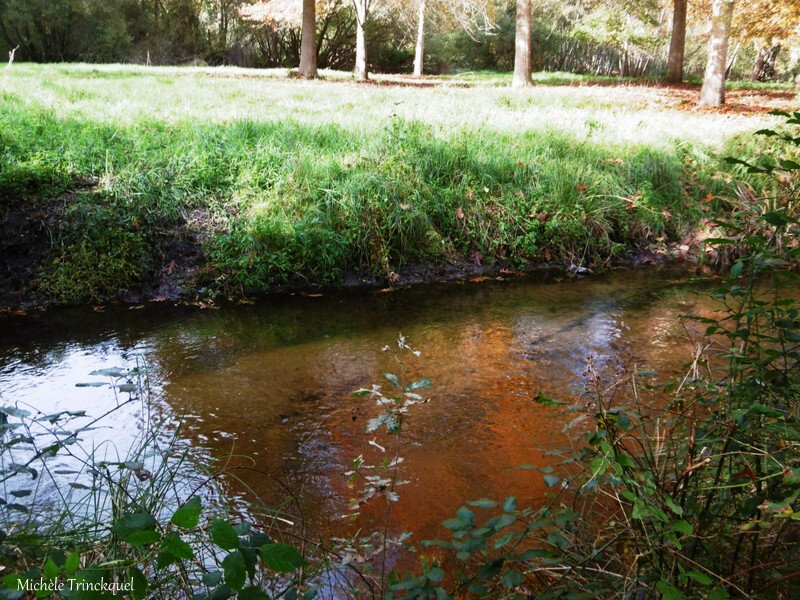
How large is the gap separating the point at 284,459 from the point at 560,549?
6.57 ft

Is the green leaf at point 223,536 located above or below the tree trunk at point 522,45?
below

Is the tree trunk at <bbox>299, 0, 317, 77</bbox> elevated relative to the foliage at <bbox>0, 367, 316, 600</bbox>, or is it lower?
elevated

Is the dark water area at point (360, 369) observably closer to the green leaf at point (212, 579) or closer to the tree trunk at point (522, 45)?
the green leaf at point (212, 579)

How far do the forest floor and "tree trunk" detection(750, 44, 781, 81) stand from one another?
Answer: 80.4 feet

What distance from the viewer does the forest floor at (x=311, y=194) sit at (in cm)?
649

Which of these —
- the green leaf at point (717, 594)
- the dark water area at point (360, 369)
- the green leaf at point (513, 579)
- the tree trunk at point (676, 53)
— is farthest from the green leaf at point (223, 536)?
the tree trunk at point (676, 53)

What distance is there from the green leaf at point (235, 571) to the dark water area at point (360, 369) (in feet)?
4.78

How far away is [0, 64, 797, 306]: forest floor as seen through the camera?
649cm

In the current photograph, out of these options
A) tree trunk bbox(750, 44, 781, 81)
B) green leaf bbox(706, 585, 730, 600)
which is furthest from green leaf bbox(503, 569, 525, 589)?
tree trunk bbox(750, 44, 781, 81)

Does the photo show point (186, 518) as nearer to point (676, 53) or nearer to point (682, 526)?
point (682, 526)

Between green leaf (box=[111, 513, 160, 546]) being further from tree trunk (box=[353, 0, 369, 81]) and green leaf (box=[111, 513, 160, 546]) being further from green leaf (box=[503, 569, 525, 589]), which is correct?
tree trunk (box=[353, 0, 369, 81])

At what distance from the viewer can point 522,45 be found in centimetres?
1642

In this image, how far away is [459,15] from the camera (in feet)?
66.1

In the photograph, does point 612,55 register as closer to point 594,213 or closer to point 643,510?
point 594,213
